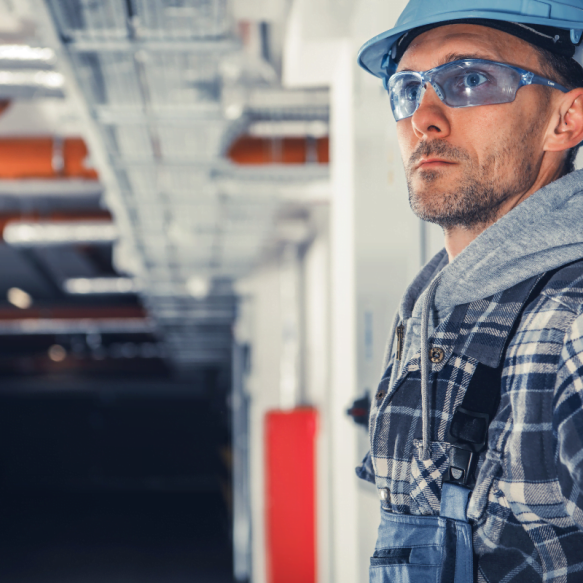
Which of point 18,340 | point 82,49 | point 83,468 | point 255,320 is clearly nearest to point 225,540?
point 255,320

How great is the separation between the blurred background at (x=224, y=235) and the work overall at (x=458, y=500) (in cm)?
60

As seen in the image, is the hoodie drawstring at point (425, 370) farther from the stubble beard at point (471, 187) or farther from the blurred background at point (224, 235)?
the blurred background at point (224, 235)

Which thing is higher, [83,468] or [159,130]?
[159,130]

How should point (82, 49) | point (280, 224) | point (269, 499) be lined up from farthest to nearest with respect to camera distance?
point (280, 224)
point (269, 499)
point (82, 49)

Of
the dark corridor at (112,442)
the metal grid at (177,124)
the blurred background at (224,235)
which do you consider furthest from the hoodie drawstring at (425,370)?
the dark corridor at (112,442)

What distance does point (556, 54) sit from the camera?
37.2 inches

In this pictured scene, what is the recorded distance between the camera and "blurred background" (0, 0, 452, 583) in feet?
7.21

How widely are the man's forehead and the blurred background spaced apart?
18.1 inches

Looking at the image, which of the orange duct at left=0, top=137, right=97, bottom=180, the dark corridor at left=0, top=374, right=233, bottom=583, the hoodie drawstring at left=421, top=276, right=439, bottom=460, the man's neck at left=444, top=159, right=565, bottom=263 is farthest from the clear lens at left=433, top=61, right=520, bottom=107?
the dark corridor at left=0, top=374, right=233, bottom=583

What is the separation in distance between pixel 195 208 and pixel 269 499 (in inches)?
98.0

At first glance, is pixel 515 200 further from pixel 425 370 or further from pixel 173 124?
pixel 173 124

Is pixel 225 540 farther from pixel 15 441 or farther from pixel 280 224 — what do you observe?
pixel 15 441

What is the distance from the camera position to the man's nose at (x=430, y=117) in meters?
0.98

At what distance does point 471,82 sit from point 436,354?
39 centimetres
